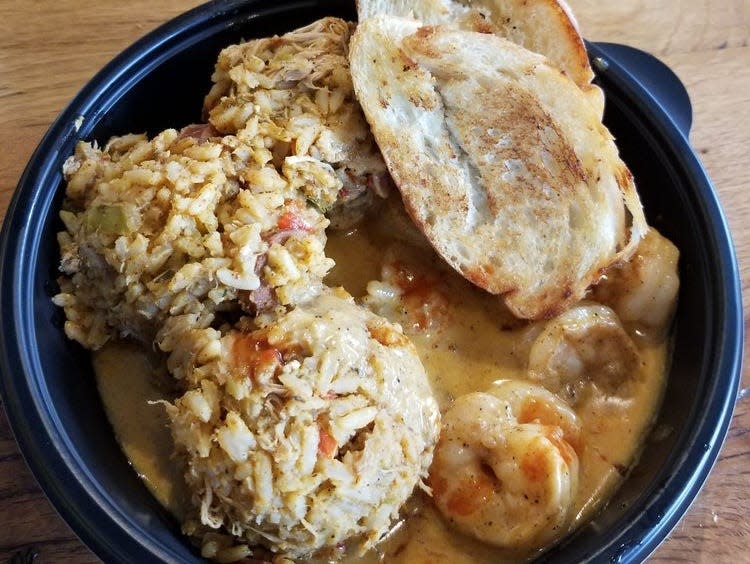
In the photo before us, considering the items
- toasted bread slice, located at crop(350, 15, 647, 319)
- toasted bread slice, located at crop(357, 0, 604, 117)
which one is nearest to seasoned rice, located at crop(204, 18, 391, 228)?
toasted bread slice, located at crop(350, 15, 647, 319)

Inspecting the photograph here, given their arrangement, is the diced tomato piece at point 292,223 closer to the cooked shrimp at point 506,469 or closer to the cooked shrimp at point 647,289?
the cooked shrimp at point 506,469

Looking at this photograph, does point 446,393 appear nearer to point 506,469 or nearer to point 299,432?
point 506,469

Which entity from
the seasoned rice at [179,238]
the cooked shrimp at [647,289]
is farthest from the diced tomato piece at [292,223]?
the cooked shrimp at [647,289]

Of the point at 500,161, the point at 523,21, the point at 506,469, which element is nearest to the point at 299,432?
the point at 506,469

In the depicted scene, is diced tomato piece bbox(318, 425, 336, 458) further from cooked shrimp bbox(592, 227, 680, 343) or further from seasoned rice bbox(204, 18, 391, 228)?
cooked shrimp bbox(592, 227, 680, 343)

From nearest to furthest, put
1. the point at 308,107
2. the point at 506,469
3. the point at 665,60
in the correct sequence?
1. the point at 506,469
2. the point at 308,107
3. the point at 665,60

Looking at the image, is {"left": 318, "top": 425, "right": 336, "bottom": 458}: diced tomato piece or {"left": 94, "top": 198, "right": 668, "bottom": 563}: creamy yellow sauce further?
{"left": 94, "top": 198, "right": 668, "bottom": 563}: creamy yellow sauce
